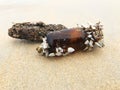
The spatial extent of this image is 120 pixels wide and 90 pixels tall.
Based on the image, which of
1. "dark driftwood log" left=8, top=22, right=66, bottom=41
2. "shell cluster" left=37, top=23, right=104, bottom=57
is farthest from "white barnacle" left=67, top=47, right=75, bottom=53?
"dark driftwood log" left=8, top=22, right=66, bottom=41

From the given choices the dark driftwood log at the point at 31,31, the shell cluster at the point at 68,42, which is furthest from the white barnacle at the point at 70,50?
the dark driftwood log at the point at 31,31

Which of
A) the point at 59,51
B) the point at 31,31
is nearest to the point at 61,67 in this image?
the point at 59,51

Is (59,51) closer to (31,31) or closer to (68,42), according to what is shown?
(68,42)

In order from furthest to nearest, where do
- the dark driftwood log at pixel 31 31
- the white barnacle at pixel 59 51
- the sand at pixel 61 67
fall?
the dark driftwood log at pixel 31 31
the white barnacle at pixel 59 51
the sand at pixel 61 67

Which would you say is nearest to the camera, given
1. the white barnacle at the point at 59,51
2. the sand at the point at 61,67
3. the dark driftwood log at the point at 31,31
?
the sand at the point at 61,67

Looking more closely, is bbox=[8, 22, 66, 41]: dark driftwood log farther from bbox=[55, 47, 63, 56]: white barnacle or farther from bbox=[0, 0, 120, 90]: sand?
bbox=[55, 47, 63, 56]: white barnacle

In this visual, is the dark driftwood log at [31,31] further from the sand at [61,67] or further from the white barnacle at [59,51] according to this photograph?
the white barnacle at [59,51]

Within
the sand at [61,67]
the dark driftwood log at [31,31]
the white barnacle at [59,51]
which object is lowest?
the sand at [61,67]

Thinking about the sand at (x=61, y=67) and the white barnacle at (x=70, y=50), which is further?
the white barnacle at (x=70, y=50)

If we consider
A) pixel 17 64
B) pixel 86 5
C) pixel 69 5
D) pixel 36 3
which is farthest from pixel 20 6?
pixel 17 64

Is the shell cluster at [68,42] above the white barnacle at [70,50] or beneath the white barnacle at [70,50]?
above

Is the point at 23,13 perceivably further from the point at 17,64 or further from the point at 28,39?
the point at 17,64
